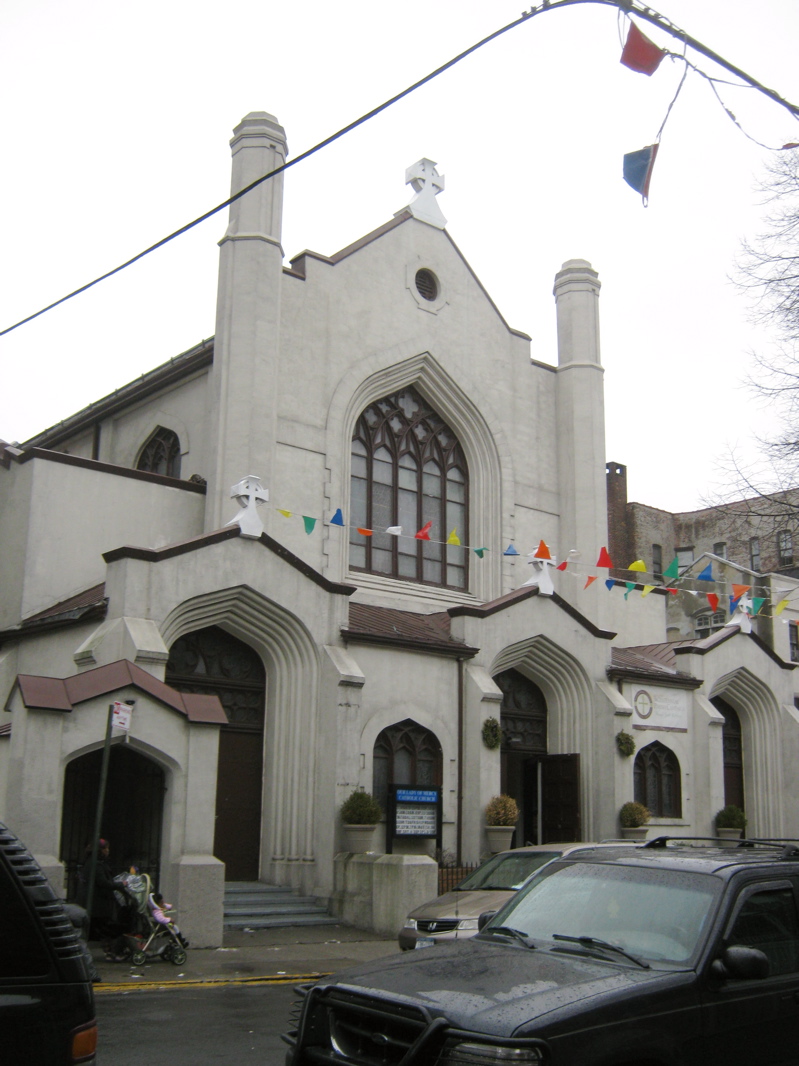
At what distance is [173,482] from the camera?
2156 cm

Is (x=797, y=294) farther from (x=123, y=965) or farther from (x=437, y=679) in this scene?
(x=123, y=965)

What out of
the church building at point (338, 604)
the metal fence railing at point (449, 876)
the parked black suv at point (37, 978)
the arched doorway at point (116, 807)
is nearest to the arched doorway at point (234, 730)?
the church building at point (338, 604)

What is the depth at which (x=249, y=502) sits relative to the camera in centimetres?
1919

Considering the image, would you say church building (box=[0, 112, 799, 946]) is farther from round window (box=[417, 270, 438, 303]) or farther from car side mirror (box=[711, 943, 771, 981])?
car side mirror (box=[711, 943, 771, 981])

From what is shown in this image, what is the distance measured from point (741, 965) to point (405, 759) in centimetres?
1546

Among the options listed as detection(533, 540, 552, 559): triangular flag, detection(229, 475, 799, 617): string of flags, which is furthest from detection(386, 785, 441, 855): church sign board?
detection(533, 540, 552, 559): triangular flag

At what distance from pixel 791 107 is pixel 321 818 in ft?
45.3

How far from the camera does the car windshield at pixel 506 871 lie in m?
12.9

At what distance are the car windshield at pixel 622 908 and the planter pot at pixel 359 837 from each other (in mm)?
12211

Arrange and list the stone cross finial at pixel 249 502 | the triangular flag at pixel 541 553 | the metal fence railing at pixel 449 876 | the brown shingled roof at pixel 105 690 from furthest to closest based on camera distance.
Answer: the triangular flag at pixel 541 553 → the metal fence railing at pixel 449 876 → the stone cross finial at pixel 249 502 → the brown shingled roof at pixel 105 690

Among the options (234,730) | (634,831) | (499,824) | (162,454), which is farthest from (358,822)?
(162,454)

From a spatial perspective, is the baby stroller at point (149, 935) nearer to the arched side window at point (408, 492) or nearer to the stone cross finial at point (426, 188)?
the arched side window at point (408, 492)

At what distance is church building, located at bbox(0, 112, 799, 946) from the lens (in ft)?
53.6

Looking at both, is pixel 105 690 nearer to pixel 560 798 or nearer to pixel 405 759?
pixel 405 759
